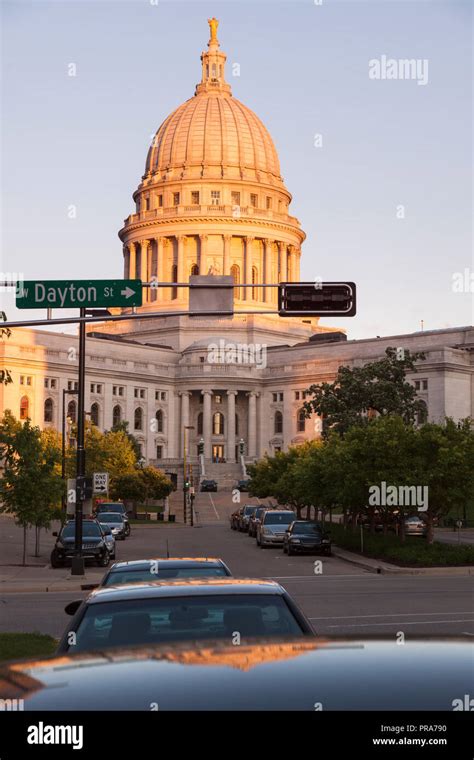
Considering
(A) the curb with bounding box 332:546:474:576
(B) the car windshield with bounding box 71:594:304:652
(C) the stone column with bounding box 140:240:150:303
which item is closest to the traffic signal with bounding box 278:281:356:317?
(A) the curb with bounding box 332:546:474:576

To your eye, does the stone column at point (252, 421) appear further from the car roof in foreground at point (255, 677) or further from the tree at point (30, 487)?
the car roof in foreground at point (255, 677)

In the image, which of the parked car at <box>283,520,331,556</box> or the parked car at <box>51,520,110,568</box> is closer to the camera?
the parked car at <box>51,520,110,568</box>

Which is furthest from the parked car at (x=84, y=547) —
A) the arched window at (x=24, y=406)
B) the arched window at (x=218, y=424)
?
the arched window at (x=218, y=424)

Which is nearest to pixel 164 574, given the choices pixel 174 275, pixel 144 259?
pixel 174 275

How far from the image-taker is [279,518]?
54781 mm

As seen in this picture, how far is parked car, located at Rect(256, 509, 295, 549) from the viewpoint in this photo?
173ft

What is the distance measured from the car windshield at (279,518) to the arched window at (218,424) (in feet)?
314

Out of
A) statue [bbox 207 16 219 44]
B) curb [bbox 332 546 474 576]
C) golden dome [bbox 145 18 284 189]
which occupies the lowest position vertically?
curb [bbox 332 546 474 576]

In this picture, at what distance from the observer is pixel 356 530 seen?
177 ft

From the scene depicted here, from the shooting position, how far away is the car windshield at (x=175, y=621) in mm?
7691

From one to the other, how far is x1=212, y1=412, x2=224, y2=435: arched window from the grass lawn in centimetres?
13144

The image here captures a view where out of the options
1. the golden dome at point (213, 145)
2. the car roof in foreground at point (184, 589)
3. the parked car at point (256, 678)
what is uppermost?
the golden dome at point (213, 145)

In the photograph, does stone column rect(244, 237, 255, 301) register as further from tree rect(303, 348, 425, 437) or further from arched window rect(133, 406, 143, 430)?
tree rect(303, 348, 425, 437)
